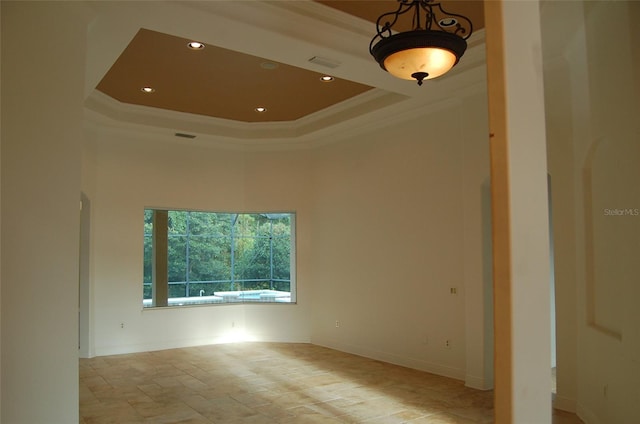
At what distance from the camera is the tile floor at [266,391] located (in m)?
5.34

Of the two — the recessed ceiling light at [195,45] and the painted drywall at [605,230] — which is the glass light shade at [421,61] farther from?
the recessed ceiling light at [195,45]

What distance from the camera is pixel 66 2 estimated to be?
402 cm

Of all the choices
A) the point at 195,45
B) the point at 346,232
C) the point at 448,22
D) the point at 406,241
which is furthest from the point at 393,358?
the point at 195,45

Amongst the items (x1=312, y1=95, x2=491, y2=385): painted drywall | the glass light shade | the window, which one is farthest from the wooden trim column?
the window

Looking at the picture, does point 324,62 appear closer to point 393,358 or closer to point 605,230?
point 605,230

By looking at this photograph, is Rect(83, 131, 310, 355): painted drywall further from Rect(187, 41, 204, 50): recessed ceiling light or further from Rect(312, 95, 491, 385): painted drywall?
Rect(187, 41, 204, 50): recessed ceiling light

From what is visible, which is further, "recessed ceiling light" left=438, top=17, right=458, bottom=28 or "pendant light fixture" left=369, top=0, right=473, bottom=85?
"recessed ceiling light" left=438, top=17, right=458, bottom=28

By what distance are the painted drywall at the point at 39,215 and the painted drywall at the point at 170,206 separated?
471cm

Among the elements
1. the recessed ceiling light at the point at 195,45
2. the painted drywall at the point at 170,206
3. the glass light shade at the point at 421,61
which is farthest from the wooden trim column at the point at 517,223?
the painted drywall at the point at 170,206

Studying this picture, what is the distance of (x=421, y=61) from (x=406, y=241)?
14.0 feet

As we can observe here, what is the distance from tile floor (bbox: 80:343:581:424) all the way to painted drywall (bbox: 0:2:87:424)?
1867 mm

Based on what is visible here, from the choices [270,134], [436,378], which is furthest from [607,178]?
[270,134]

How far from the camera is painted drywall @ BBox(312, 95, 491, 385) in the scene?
266 inches

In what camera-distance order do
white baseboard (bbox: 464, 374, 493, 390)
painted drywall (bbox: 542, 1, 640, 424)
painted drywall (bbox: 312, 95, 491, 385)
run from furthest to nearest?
painted drywall (bbox: 312, 95, 491, 385) → white baseboard (bbox: 464, 374, 493, 390) → painted drywall (bbox: 542, 1, 640, 424)
